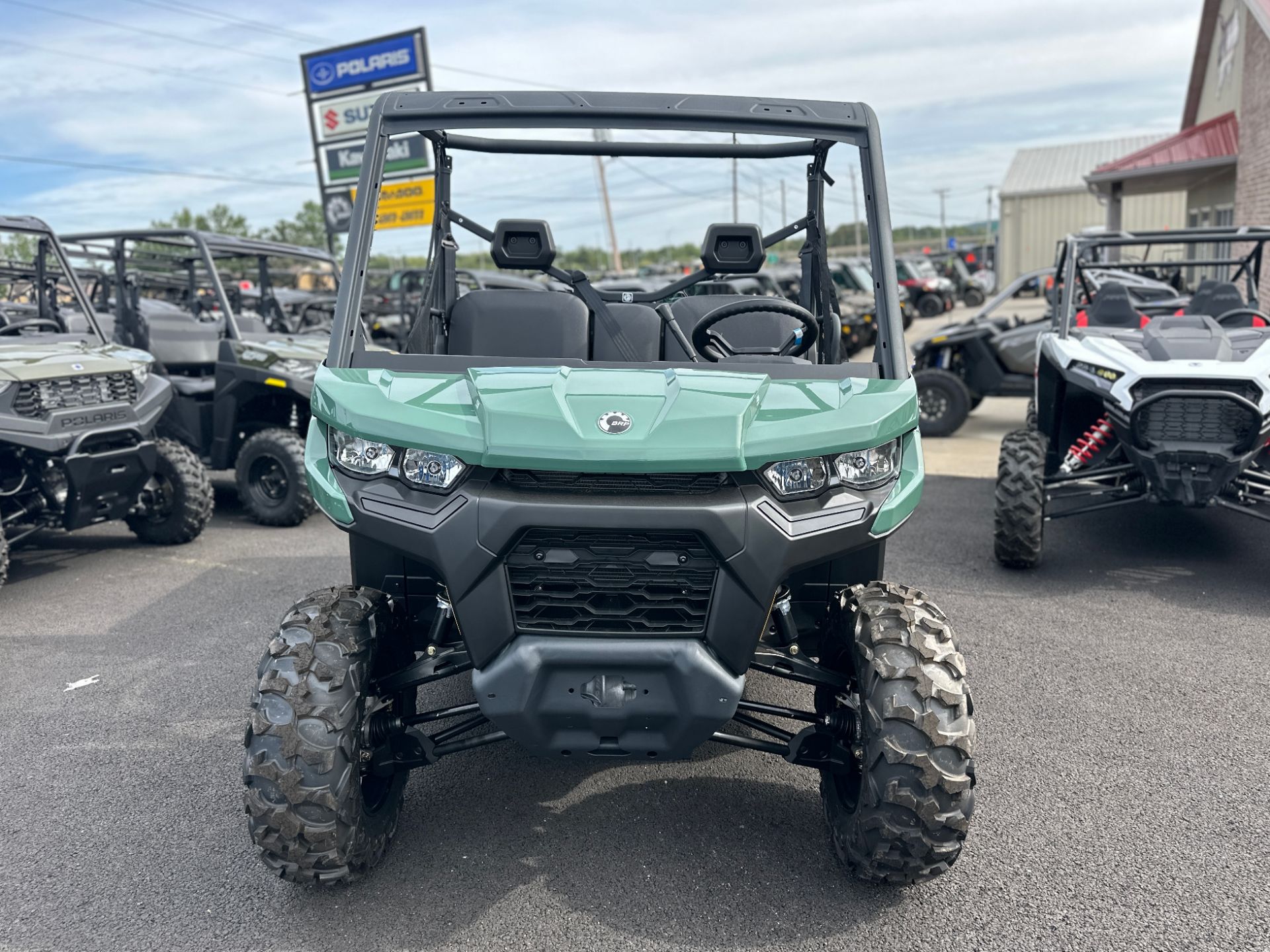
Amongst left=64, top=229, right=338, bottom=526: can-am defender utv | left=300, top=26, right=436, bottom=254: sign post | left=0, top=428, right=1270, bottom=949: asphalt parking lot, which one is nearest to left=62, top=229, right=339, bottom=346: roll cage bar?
left=64, top=229, right=338, bottom=526: can-am defender utv

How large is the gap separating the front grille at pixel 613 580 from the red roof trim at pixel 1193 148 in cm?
1941

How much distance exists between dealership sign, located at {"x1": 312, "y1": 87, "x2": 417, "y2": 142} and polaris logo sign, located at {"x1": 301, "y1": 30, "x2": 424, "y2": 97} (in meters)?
0.22

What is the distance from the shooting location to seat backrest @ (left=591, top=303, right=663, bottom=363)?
13.0 ft

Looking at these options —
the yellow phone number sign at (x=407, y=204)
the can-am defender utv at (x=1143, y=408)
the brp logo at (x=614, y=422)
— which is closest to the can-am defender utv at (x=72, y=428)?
the brp logo at (x=614, y=422)

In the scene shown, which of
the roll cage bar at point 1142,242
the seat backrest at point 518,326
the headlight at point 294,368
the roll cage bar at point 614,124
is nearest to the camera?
the roll cage bar at point 614,124

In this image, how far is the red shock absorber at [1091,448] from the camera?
6.37 m

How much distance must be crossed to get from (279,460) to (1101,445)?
553 cm

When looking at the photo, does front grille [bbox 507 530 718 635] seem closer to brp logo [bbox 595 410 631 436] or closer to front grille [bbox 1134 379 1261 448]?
brp logo [bbox 595 410 631 436]

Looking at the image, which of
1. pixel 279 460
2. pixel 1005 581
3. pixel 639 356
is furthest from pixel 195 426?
pixel 1005 581

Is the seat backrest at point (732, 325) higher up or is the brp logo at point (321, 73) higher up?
the brp logo at point (321, 73)

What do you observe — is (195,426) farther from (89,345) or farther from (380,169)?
(380,169)

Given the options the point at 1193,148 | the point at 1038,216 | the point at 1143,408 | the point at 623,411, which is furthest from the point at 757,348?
the point at 1038,216

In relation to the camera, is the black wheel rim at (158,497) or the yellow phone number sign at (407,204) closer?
the black wheel rim at (158,497)

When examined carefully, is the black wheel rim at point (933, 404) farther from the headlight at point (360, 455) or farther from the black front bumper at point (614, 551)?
the headlight at point (360, 455)
